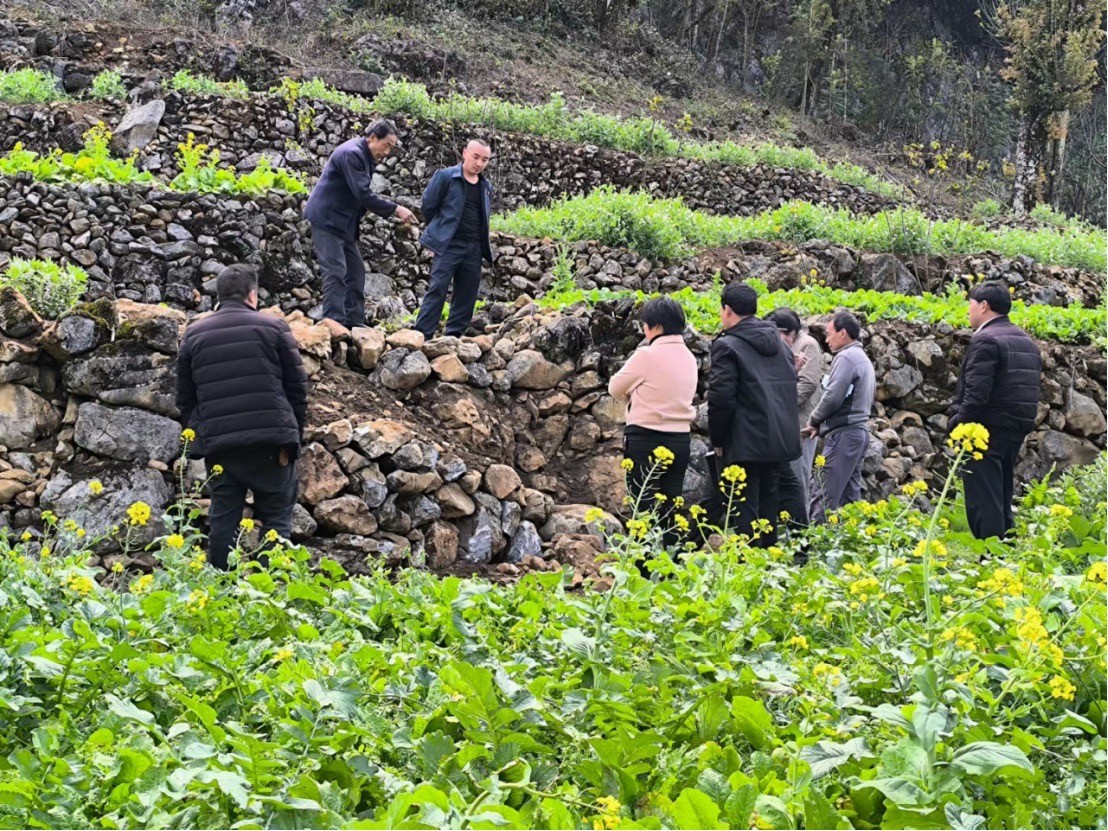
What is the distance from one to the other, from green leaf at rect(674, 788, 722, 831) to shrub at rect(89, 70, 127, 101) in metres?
15.3

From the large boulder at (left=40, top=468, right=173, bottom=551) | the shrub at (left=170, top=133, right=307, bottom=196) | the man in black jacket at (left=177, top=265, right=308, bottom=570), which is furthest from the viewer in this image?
the shrub at (left=170, top=133, right=307, bottom=196)

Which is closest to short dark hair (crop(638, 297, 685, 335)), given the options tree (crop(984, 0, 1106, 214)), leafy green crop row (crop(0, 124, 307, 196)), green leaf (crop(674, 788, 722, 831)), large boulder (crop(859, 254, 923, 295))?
green leaf (crop(674, 788, 722, 831))

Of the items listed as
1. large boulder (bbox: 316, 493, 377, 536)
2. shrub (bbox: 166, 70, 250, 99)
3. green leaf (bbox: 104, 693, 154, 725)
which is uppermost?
shrub (bbox: 166, 70, 250, 99)

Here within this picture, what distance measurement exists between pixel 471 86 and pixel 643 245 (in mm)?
11369

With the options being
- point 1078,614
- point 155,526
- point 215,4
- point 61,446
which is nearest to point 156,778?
point 1078,614

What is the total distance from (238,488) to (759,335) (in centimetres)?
310

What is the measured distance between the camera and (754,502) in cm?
638

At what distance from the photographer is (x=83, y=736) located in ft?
9.34

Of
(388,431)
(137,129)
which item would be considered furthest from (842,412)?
(137,129)

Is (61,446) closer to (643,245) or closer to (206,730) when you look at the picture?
(206,730)

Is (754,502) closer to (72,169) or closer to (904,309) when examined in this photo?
(904,309)

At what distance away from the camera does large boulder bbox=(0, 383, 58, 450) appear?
20.8 feet

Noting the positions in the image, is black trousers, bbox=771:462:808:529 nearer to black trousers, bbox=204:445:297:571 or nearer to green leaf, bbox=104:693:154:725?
black trousers, bbox=204:445:297:571

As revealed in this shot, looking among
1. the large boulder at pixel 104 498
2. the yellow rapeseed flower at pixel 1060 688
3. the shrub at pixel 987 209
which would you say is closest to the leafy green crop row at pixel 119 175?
the large boulder at pixel 104 498
